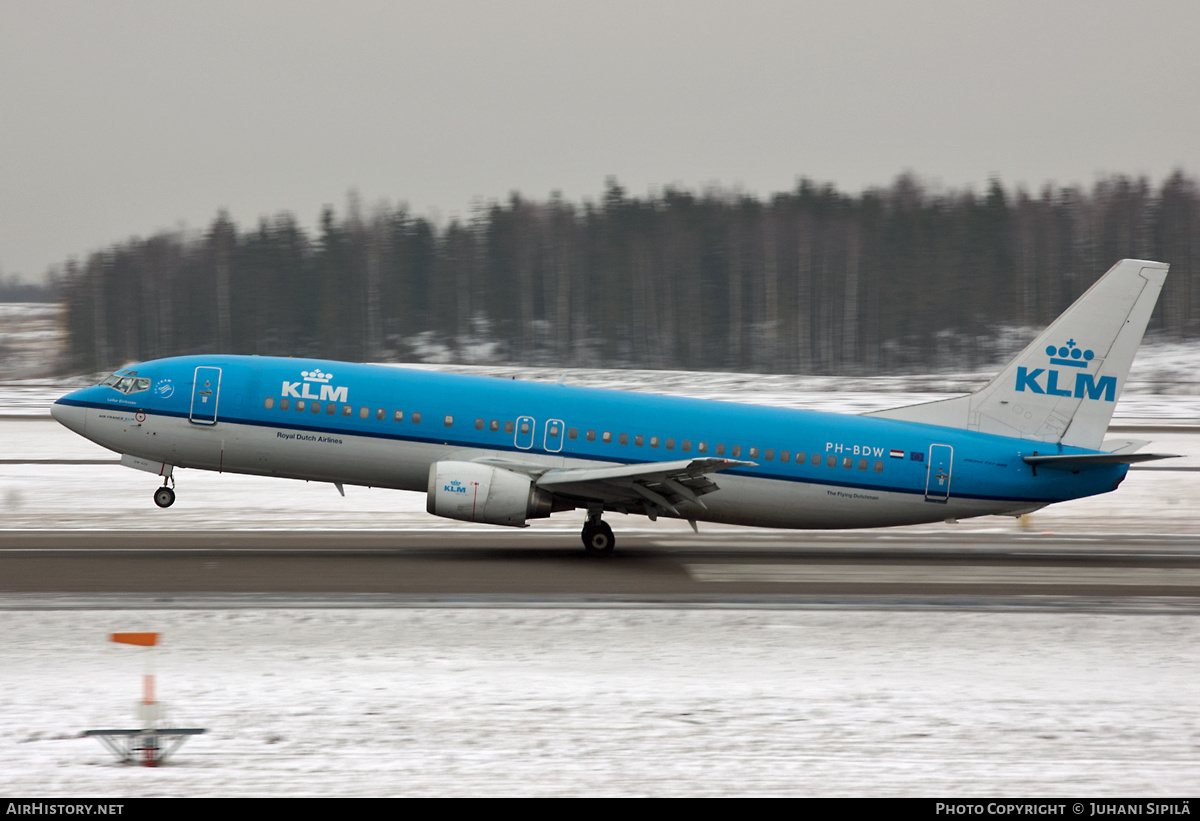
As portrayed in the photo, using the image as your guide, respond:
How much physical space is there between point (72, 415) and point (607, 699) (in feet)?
51.2

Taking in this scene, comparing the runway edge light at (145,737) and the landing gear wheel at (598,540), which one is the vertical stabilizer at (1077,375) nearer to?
the landing gear wheel at (598,540)

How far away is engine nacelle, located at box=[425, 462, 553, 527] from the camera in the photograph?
68.0ft

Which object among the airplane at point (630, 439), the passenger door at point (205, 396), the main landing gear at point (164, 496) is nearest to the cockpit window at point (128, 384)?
the airplane at point (630, 439)

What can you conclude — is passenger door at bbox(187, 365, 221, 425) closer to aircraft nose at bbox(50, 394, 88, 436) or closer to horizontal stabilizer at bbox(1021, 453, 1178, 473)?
aircraft nose at bbox(50, 394, 88, 436)

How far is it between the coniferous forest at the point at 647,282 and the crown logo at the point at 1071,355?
62.9m

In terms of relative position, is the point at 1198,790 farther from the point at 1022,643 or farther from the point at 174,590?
the point at 174,590

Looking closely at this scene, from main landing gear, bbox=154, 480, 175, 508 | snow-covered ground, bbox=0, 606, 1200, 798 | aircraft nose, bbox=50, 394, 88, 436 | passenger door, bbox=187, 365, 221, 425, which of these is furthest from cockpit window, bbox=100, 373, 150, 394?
snow-covered ground, bbox=0, 606, 1200, 798

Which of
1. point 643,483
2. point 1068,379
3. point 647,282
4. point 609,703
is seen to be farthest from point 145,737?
point 647,282

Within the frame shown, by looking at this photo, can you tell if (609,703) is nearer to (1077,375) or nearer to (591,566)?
(591,566)

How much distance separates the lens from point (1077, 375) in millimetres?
23750

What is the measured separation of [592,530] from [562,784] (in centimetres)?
1352

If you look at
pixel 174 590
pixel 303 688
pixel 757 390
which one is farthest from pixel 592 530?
pixel 757 390

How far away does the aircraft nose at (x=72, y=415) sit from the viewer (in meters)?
22.4

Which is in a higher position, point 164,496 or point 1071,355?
point 1071,355
